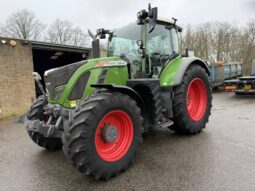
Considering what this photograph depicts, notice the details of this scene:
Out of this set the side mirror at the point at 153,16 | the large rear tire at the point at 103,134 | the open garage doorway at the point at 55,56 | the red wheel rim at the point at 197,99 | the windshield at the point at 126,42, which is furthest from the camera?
the open garage doorway at the point at 55,56

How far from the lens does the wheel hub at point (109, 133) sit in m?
2.95

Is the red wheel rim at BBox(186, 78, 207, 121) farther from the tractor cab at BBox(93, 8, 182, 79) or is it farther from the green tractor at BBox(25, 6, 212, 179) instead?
the tractor cab at BBox(93, 8, 182, 79)

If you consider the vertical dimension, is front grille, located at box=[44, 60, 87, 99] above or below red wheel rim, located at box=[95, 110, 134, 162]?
above

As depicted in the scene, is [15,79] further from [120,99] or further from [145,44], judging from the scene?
[120,99]

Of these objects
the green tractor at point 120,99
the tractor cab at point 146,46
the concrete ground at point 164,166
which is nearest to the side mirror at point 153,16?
the green tractor at point 120,99

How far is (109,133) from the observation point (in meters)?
2.97

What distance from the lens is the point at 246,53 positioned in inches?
771

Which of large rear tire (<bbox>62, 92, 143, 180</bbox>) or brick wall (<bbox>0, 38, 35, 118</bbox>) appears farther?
brick wall (<bbox>0, 38, 35, 118</bbox>)

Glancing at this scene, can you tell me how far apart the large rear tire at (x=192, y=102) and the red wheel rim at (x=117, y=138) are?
126 cm

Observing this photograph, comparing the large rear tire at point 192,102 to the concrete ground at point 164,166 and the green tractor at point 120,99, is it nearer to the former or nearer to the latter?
the green tractor at point 120,99

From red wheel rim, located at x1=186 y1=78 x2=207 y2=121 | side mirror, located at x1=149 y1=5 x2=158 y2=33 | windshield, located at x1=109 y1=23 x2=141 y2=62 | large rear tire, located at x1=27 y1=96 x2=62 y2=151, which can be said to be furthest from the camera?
red wheel rim, located at x1=186 y1=78 x2=207 y2=121

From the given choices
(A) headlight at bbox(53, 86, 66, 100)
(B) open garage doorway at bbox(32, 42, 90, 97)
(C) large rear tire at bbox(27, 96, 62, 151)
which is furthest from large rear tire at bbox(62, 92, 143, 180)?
(B) open garage doorway at bbox(32, 42, 90, 97)

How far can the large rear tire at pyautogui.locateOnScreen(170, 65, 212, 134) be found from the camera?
404 centimetres

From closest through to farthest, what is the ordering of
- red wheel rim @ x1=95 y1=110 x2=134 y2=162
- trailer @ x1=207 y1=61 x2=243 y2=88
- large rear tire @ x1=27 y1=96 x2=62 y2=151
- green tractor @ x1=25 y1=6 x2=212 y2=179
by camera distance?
green tractor @ x1=25 y1=6 x2=212 y2=179
red wheel rim @ x1=95 y1=110 x2=134 y2=162
large rear tire @ x1=27 y1=96 x2=62 y2=151
trailer @ x1=207 y1=61 x2=243 y2=88
